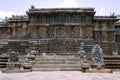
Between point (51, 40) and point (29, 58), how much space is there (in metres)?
5.19

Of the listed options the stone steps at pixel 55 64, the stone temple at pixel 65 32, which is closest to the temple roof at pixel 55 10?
the stone temple at pixel 65 32

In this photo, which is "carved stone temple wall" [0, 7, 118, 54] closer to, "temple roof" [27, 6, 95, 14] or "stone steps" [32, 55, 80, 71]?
"temple roof" [27, 6, 95, 14]

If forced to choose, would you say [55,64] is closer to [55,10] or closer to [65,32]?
[65,32]

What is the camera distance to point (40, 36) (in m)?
23.9

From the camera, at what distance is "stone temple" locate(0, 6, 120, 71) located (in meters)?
23.2

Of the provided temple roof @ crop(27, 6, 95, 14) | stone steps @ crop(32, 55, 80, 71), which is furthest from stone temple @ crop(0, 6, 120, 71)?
stone steps @ crop(32, 55, 80, 71)

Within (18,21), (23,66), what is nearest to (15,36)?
(18,21)

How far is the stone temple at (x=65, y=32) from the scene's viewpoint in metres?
23.2

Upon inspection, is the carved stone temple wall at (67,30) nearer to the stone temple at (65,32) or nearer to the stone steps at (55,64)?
the stone temple at (65,32)

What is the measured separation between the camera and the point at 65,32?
2380cm

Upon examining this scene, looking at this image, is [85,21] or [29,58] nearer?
[29,58]

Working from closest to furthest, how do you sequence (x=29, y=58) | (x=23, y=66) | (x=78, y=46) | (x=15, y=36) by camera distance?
(x=23, y=66) < (x=29, y=58) < (x=78, y=46) < (x=15, y=36)

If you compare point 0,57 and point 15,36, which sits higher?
point 15,36

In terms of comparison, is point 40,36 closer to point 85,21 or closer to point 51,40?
point 51,40
